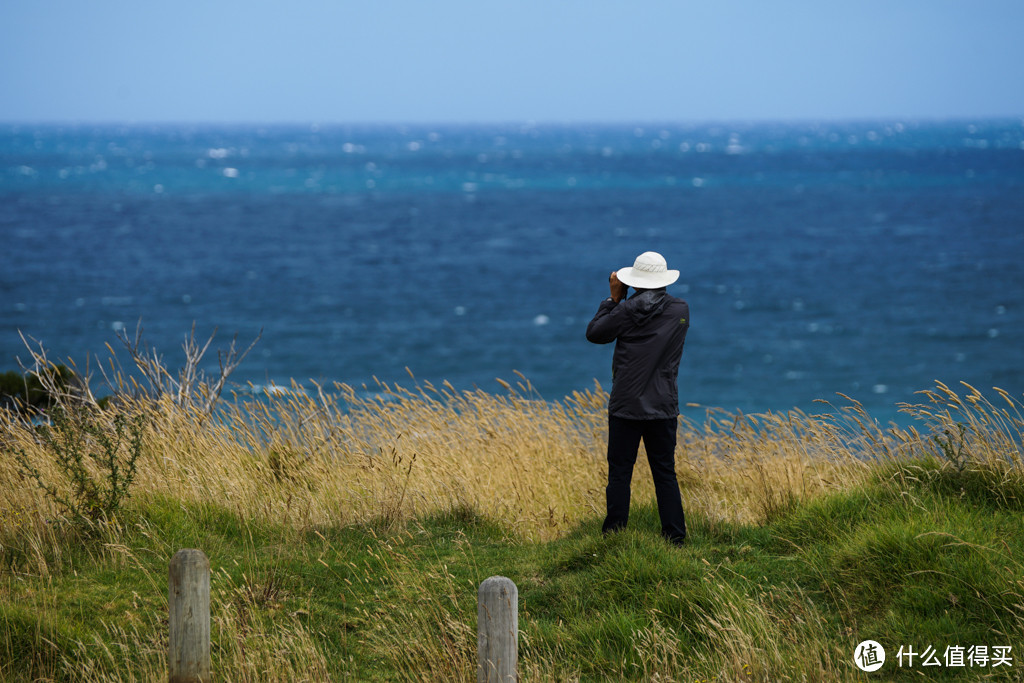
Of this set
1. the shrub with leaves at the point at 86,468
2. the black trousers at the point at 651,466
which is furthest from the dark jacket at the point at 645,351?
the shrub with leaves at the point at 86,468

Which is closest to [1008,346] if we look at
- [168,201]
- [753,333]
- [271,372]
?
[753,333]

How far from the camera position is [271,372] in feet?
100

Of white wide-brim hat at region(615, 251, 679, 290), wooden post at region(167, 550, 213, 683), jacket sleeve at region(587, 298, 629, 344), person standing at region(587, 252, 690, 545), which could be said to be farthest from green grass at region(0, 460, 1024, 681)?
white wide-brim hat at region(615, 251, 679, 290)

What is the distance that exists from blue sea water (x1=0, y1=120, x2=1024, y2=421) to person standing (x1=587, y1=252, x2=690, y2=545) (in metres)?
10.6

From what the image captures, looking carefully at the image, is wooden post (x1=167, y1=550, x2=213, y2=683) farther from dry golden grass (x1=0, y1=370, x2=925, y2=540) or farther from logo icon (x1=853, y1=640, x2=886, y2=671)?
logo icon (x1=853, y1=640, x2=886, y2=671)

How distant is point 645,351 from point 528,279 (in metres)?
40.2

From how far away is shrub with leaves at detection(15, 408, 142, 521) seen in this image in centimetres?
759

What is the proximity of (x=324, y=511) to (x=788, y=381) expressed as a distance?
24.1m

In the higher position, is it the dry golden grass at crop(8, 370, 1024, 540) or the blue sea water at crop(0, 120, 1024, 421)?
the dry golden grass at crop(8, 370, 1024, 540)

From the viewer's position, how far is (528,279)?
1850 inches

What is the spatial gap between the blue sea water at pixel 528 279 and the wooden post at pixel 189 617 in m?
11.9

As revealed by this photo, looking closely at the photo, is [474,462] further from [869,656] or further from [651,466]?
[869,656]

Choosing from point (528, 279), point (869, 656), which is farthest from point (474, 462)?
point (528, 279)

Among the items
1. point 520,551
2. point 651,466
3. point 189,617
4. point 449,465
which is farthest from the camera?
point 449,465
